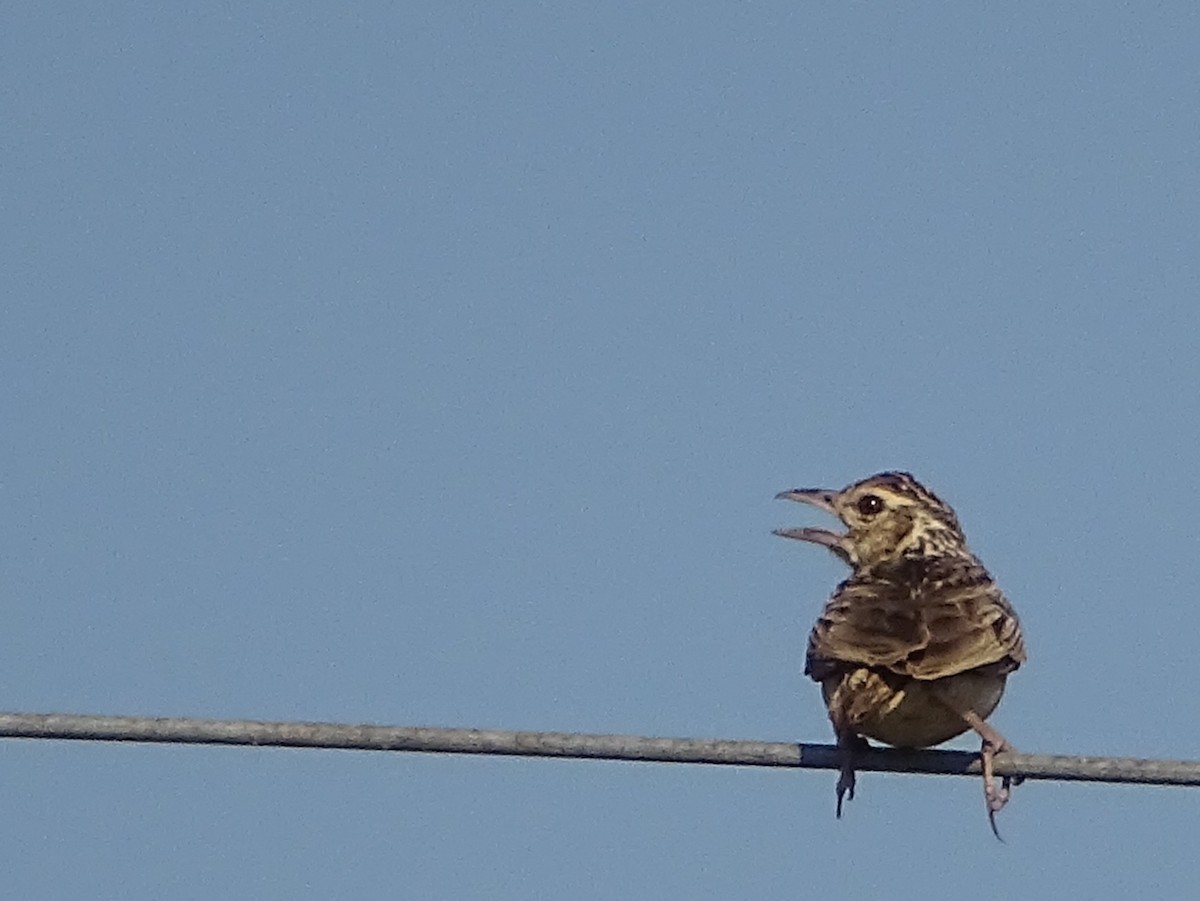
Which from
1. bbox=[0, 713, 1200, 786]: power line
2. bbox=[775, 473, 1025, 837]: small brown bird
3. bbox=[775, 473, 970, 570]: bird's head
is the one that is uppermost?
bbox=[775, 473, 970, 570]: bird's head

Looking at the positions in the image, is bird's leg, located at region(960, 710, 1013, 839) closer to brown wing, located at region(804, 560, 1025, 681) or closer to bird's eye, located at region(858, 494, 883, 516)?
brown wing, located at region(804, 560, 1025, 681)

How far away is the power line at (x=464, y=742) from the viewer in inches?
363

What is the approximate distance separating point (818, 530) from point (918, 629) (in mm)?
2870

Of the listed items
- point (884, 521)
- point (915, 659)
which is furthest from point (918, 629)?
point (884, 521)

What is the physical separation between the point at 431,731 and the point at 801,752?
1655 millimetres

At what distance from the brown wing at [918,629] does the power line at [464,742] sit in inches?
98.8

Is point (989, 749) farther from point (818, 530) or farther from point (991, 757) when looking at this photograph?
point (818, 530)

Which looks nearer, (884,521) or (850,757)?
(850,757)

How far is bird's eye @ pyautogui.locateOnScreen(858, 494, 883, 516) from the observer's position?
15945 millimetres

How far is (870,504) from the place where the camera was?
16.0 m

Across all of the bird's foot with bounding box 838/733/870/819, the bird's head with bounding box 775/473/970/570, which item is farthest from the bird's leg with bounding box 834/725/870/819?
the bird's head with bounding box 775/473/970/570

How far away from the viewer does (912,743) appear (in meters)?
13.2

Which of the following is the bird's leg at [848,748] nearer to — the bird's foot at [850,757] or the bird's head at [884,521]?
the bird's foot at [850,757]

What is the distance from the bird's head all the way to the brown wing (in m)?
1.62
